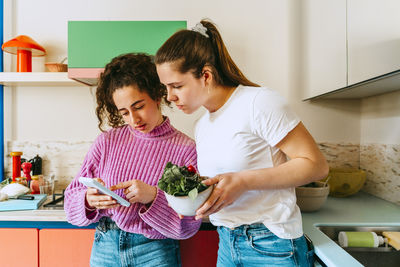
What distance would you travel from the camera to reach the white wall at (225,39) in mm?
1944

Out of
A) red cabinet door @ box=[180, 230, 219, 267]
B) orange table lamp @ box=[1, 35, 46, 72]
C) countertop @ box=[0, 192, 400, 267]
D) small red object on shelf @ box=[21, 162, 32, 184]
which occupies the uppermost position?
orange table lamp @ box=[1, 35, 46, 72]

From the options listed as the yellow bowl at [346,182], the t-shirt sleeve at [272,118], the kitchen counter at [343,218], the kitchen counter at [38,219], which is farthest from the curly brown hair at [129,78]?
the yellow bowl at [346,182]

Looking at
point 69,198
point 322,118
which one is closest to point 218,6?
point 322,118

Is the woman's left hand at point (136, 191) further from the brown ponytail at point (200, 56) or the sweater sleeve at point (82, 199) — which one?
the brown ponytail at point (200, 56)

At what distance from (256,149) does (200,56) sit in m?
0.33

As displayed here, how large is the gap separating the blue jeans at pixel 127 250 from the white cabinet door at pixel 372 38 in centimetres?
104

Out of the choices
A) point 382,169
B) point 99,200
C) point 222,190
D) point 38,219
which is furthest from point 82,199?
point 382,169

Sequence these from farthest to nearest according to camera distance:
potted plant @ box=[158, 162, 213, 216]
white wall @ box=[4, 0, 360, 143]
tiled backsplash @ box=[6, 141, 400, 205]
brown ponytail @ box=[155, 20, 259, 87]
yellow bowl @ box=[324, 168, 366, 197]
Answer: white wall @ box=[4, 0, 360, 143], tiled backsplash @ box=[6, 141, 400, 205], yellow bowl @ box=[324, 168, 366, 197], brown ponytail @ box=[155, 20, 259, 87], potted plant @ box=[158, 162, 213, 216]

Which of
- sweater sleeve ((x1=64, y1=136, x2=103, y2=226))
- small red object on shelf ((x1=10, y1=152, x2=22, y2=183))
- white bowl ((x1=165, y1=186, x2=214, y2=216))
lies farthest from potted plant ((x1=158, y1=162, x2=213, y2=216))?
small red object on shelf ((x1=10, y1=152, x2=22, y2=183))

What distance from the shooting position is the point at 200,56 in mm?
Result: 910

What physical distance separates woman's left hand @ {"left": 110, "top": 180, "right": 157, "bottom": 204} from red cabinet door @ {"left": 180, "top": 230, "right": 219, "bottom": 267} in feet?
1.51

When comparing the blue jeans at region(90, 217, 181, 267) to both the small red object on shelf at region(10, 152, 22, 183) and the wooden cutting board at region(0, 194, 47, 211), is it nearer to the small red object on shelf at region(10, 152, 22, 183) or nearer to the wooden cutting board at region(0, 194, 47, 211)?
the wooden cutting board at region(0, 194, 47, 211)

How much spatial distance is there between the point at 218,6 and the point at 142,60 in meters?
1.01

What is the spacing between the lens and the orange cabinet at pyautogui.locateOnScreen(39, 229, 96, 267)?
4.52ft
